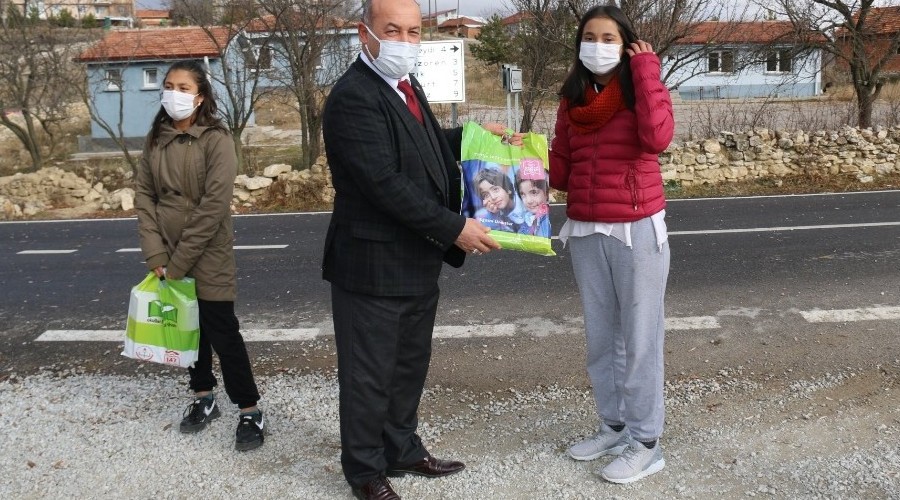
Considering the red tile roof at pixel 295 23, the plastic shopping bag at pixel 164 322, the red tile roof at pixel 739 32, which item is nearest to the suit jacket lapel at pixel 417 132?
the plastic shopping bag at pixel 164 322

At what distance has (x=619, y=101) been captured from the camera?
3195 mm

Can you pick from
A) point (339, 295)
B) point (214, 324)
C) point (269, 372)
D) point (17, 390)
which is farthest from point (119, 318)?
point (339, 295)

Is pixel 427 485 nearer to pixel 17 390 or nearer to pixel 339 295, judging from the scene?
pixel 339 295

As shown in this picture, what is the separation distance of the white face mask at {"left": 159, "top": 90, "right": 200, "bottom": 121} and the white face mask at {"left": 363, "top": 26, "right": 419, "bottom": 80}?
1.23 metres

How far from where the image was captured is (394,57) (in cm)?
304

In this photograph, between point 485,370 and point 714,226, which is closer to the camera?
point 485,370

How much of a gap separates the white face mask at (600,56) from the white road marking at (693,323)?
110 inches

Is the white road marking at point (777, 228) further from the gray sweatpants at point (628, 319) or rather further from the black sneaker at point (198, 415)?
the black sneaker at point (198, 415)

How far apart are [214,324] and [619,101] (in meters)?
2.21

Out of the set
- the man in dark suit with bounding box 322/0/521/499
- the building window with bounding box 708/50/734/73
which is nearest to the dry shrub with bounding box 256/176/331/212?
the man in dark suit with bounding box 322/0/521/499

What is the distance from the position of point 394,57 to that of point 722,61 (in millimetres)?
18934

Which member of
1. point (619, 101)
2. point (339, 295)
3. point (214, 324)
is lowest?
point (214, 324)

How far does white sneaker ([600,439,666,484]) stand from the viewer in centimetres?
336

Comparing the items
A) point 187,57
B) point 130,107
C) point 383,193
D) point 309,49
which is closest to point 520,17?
point 309,49
